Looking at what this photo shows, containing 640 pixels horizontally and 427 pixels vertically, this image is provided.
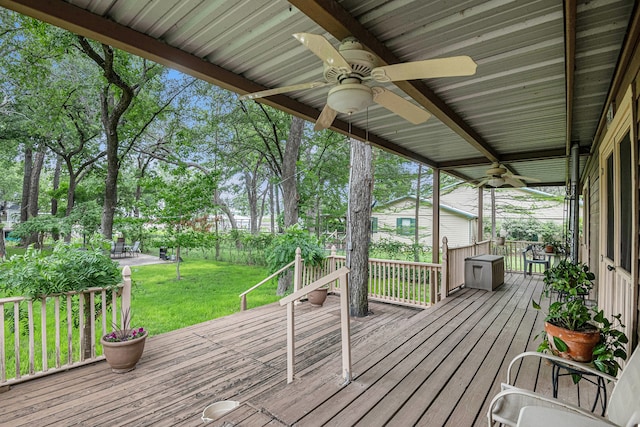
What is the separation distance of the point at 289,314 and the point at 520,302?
4660mm

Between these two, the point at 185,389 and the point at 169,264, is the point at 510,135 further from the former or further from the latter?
the point at 169,264

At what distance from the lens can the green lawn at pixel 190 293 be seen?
6.71 meters

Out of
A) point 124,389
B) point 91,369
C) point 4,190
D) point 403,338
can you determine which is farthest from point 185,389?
point 4,190

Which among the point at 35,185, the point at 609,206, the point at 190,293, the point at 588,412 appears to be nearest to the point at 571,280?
the point at 609,206

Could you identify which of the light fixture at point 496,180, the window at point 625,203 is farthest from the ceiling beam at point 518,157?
the window at point 625,203

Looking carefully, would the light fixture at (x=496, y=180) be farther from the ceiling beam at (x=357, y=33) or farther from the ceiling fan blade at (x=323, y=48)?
the ceiling fan blade at (x=323, y=48)

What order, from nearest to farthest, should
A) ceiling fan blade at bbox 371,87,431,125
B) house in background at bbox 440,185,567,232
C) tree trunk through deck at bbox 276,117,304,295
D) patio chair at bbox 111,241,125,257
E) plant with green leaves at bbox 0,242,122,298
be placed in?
ceiling fan blade at bbox 371,87,431,125 < plant with green leaves at bbox 0,242,122,298 < tree trunk through deck at bbox 276,117,304,295 < patio chair at bbox 111,241,125,257 < house in background at bbox 440,185,567,232

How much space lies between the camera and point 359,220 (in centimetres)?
556

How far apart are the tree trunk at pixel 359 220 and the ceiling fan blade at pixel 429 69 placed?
350 centimetres

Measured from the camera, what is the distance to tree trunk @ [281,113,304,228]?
9.04 metres

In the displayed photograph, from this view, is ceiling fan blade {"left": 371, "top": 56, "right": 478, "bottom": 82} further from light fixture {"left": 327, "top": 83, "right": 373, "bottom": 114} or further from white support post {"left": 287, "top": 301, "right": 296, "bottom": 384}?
white support post {"left": 287, "top": 301, "right": 296, "bottom": 384}

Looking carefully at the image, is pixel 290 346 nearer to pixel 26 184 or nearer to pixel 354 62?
pixel 354 62

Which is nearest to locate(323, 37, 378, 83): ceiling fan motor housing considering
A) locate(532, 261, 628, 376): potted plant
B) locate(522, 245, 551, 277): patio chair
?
locate(532, 261, 628, 376): potted plant

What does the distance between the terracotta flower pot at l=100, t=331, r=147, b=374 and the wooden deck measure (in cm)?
9
